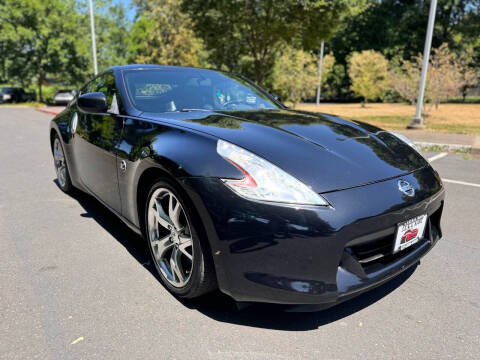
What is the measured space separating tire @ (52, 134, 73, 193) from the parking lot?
1.16 m

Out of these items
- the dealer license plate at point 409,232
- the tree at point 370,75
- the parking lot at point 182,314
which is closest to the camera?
the parking lot at point 182,314

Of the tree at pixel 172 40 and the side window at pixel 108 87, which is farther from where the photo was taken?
the tree at pixel 172 40

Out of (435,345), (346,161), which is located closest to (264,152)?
(346,161)

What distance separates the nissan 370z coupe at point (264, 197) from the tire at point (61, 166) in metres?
1.62

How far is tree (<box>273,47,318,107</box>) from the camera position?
2078cm

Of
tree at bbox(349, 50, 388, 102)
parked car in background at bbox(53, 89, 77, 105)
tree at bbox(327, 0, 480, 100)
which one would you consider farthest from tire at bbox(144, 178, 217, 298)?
tree at bbox(327, 0, 480, 100)

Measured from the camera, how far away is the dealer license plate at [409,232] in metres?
2.05

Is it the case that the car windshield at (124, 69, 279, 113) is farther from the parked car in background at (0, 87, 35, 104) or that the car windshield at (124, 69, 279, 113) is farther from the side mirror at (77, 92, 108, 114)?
the parked car in background at (0, 87, 35, 104)

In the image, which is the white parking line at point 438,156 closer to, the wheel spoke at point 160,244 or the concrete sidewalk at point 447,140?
the concrete sidewalk at point 447,140

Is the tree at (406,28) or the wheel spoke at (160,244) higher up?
the tree at (406,28)

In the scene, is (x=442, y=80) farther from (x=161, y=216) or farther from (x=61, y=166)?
(x=161, y=216)

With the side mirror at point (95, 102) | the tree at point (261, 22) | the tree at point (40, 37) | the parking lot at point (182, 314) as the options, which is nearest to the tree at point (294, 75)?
the tree at point (261, 22)

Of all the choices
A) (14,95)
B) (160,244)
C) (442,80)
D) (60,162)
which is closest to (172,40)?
(14,95)

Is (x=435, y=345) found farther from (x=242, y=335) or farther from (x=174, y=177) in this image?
(x=174, y=177)
